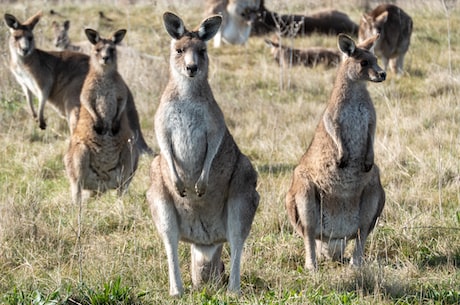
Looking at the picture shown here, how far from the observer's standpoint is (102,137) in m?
7.34

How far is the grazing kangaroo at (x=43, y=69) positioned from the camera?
31.1 ft

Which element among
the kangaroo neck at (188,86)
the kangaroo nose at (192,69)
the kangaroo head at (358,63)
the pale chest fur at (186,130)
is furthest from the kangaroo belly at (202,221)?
the kangaroo head at (358,63)

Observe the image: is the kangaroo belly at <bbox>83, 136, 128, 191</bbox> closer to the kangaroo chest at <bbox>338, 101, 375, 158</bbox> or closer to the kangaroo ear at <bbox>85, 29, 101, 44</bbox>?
the kangaroo ear at <bbox>85, 29, 101, 44</bbox>

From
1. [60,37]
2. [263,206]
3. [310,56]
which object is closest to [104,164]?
[263,206]

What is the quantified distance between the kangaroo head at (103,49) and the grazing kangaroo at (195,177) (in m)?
3.12

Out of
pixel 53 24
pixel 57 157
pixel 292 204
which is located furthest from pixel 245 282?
pixel 53 24

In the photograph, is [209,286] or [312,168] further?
[312,168]

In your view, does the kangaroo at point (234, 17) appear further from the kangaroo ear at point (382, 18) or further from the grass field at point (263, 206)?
the kangaroo ear at point (382, 18)

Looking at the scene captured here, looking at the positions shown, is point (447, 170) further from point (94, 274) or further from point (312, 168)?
point (94, 274)

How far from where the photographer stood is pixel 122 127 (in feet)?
24.7

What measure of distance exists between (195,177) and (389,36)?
23.2 ft

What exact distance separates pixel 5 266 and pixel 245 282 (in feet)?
4.89

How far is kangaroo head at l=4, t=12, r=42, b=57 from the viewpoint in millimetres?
9484

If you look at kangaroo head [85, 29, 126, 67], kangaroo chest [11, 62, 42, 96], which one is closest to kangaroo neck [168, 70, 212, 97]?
kangaroo head [85, 29, 126, 67]
